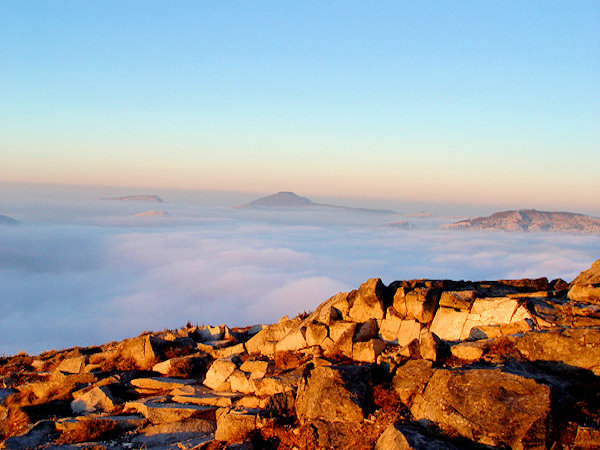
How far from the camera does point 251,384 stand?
54.3 feet

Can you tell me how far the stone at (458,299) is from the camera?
59.7ft

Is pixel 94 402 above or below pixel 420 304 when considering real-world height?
below

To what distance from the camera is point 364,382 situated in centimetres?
1376

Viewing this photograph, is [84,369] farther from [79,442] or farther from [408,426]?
[408,426]

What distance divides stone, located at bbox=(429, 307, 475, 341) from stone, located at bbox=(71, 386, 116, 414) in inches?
504

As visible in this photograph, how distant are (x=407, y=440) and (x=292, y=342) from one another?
9.73 meters

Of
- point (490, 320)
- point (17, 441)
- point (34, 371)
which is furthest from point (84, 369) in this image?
point (490, 320)

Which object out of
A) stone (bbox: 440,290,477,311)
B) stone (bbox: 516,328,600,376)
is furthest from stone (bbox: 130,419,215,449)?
stone (bbox: 440,290,477,311)

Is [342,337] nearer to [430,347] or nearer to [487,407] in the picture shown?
[430,347]

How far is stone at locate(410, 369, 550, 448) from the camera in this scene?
34.3 ft

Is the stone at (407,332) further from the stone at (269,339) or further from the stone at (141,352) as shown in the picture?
the stone at (141,352)

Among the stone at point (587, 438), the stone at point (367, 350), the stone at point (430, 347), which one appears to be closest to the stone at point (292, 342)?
the stone at point (367, 350)

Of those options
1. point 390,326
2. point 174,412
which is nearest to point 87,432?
point 174,412

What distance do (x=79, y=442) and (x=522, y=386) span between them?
13203mm
